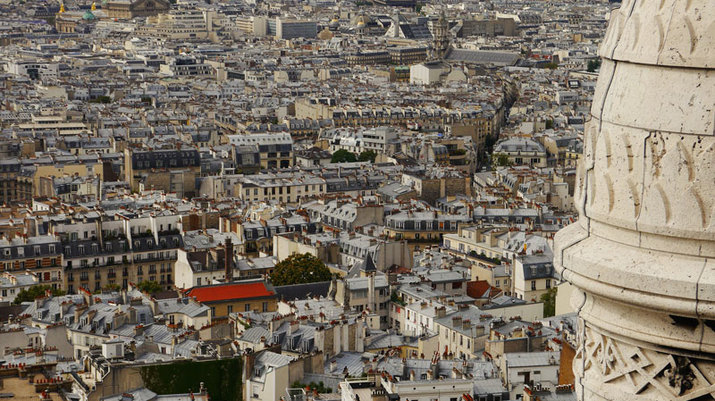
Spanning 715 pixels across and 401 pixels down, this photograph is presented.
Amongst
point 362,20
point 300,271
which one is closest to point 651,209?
point 300,271

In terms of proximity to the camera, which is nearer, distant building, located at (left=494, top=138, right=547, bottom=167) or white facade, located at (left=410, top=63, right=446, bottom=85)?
distant building, located at (left=494, top=138, right=547, bottom=167)

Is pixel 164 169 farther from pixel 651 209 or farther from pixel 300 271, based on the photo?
pixel 651 209

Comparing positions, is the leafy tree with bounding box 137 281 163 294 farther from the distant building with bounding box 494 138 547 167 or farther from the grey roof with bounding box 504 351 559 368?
the distant building with bounding box 494 138 547 167

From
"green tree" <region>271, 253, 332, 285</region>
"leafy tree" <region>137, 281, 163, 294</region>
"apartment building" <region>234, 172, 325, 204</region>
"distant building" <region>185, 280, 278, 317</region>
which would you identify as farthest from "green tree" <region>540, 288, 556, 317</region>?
"apartment building" <region>234, 172, 325, 204</region>

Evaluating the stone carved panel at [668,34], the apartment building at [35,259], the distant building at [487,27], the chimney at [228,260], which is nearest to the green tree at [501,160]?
the chimney at [228,260]

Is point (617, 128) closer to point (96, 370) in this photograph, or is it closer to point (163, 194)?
point (96, 370)

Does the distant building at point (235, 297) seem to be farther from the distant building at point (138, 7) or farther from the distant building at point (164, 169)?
the distant building at point (138, 7)
